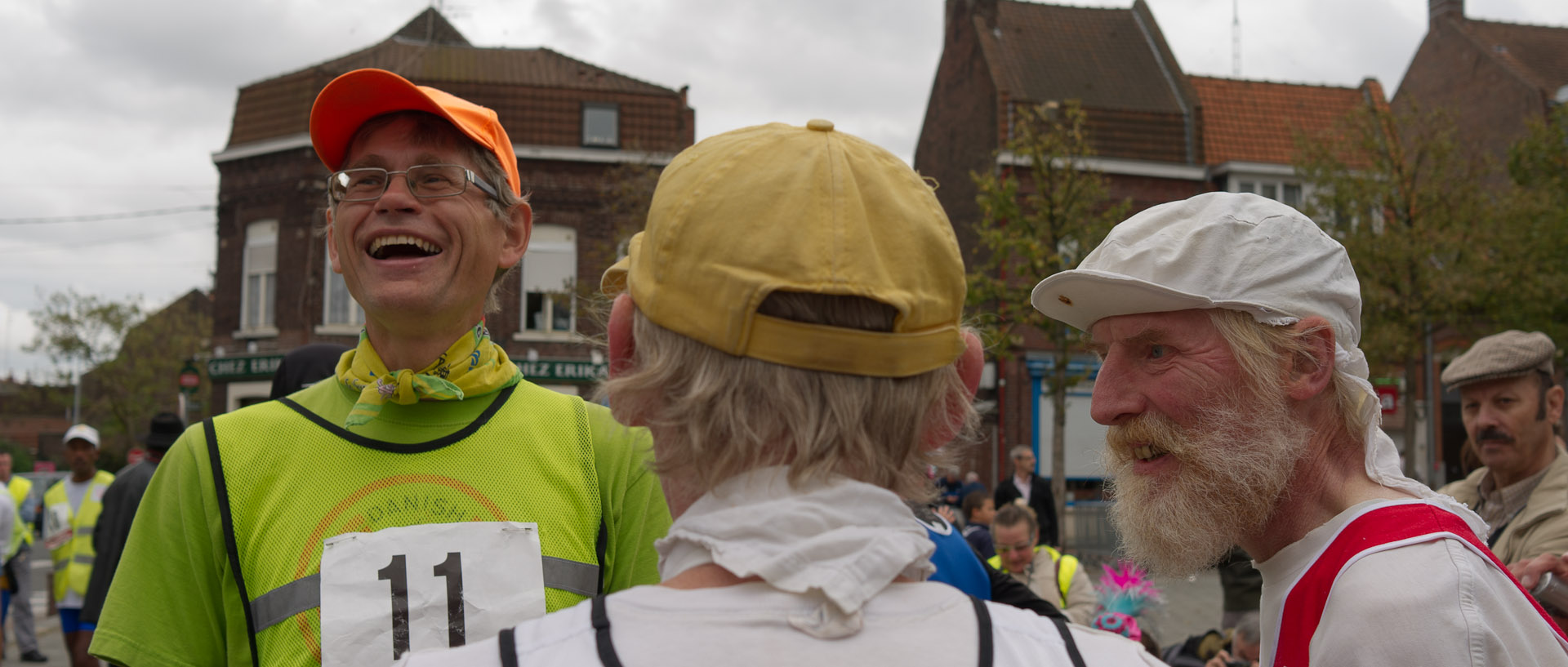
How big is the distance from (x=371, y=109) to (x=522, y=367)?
20500 millimetres

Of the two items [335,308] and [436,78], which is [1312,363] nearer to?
[335,308]

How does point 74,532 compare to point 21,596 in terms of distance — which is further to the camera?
point 21,596

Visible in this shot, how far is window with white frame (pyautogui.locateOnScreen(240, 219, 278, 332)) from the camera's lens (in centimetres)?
2270

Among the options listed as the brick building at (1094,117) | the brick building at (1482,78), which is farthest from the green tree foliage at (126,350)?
the brick building at (1482,78)

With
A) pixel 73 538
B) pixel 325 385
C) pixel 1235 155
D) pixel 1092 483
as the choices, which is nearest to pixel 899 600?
pixel 325 385

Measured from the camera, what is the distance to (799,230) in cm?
113

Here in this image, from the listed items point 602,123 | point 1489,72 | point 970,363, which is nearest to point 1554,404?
point 970,363

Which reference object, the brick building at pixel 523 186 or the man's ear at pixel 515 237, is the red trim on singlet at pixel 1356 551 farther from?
the brick building at pixel 523 186

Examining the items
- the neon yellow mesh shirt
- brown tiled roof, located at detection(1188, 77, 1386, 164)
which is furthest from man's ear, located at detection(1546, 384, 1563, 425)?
brown tiled roof, located at detection(1188, 77, 1386, 164)

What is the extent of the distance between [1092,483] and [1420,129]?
1014 centimetres

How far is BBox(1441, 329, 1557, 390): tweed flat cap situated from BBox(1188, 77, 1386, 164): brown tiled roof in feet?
73.9

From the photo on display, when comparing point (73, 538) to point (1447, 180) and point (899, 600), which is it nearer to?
point (899, 600)

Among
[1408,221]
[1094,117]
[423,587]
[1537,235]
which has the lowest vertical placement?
[423,587]

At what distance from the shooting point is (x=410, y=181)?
85.6 inches
